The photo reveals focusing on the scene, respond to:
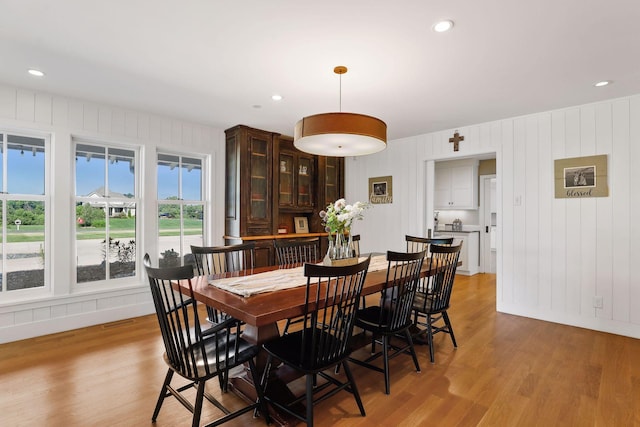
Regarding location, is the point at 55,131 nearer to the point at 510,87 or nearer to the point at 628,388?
the point at 510,87

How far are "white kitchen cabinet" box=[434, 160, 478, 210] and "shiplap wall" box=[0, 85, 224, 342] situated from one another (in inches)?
203

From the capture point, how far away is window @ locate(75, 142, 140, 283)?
366 cm

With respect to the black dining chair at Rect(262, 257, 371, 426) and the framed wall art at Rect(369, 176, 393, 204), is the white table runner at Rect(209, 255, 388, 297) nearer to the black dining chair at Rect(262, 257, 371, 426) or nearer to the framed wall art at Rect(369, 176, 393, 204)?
the black dining chair at Rect(262, 257, 371, 426)

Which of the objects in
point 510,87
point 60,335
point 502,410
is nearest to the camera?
point 502,410

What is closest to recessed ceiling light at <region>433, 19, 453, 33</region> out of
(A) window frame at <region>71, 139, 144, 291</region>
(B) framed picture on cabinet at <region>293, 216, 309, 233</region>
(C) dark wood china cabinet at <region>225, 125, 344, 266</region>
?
(C) dark wood china cabinet at <region>225, 125, 344, 266</region>

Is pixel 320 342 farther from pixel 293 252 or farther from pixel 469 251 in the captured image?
pixel 469 251

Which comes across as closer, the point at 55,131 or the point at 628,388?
the point at 628,388

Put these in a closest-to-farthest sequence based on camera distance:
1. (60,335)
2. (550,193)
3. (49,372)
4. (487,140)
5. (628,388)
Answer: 1. (628,388)
2. (49,372)
3. (60,335)
4. (550,193)
5. (487,140)

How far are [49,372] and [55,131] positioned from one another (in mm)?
2330

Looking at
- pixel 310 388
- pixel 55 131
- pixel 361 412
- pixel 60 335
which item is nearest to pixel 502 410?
pixel 361 412

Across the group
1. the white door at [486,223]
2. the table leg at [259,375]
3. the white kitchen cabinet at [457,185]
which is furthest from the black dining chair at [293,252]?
the white door at [486,223]

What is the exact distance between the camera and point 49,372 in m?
2.53

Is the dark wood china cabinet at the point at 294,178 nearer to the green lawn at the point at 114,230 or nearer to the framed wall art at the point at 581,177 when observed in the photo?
the green lawn at the point at 114,230

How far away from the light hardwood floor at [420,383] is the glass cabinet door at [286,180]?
2.49 m
